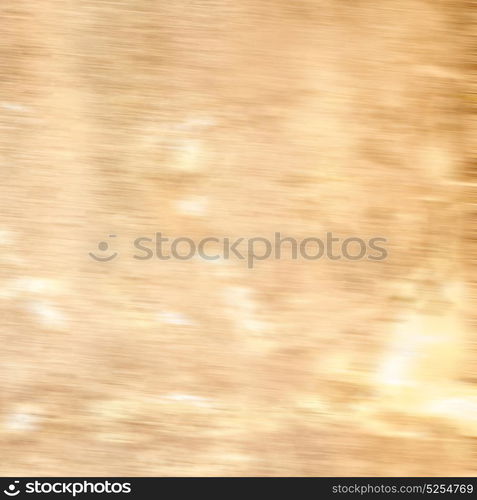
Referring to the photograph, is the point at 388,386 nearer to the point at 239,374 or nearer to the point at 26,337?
the point at 239,374

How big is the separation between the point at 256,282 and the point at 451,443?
2.29 ft

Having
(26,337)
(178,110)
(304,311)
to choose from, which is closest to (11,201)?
(26,337)

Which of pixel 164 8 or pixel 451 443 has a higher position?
pixel 164 8

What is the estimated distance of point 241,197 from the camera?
7.88 feet

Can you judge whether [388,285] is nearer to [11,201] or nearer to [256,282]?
[256,282]

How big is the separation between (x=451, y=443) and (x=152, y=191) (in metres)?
1.09

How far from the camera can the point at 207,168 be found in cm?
240

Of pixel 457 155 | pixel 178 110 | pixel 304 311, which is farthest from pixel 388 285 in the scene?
pixel 178 110

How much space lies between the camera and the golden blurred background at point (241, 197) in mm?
2383

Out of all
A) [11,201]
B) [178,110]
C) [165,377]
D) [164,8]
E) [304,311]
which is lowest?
[165,377]

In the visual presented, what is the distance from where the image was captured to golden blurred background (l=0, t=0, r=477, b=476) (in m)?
2.38
